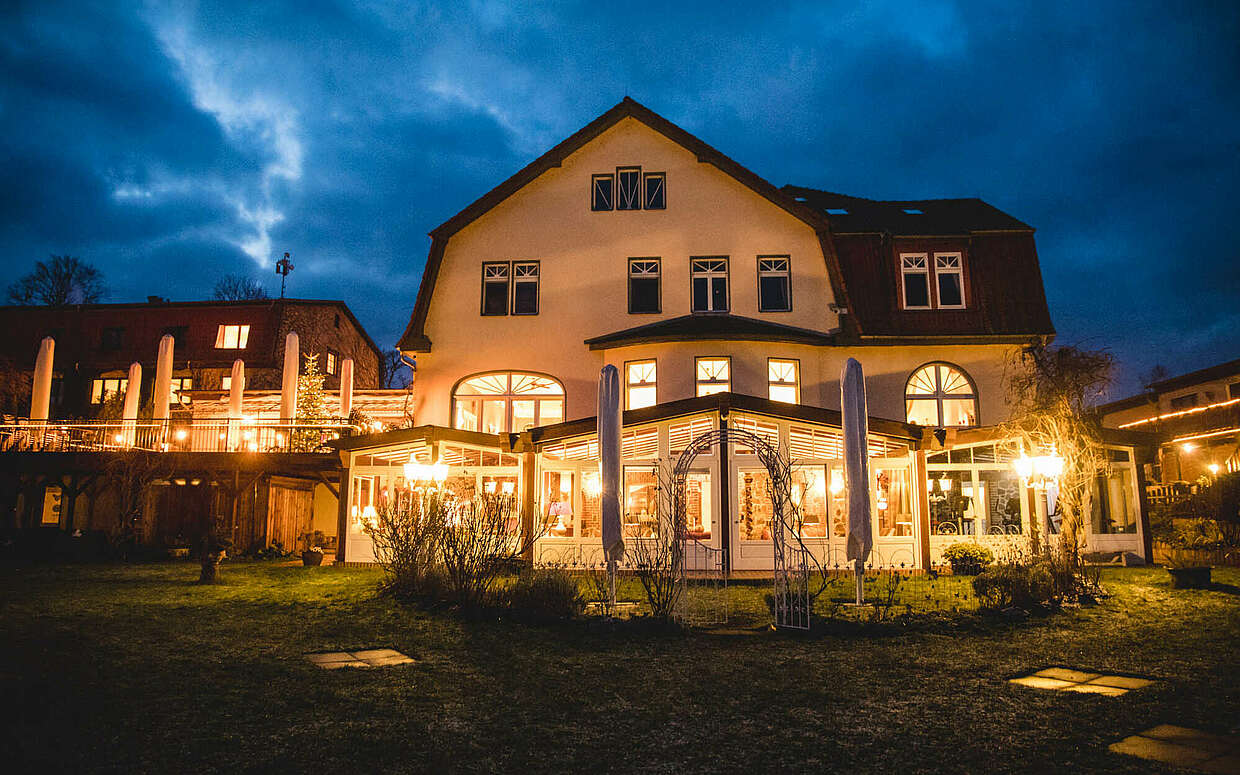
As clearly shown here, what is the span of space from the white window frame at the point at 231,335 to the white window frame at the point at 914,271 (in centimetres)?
2413

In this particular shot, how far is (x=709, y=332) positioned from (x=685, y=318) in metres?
1.64

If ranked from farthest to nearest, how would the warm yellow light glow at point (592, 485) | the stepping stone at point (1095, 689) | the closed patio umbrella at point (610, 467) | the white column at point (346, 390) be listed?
1. the white column at point (346, 390)
2. the warm yellow light glow at point (592, 485)
3. the closed patio umbrella at point (610, 467)
4. the stepping stone at point (1095, 689)

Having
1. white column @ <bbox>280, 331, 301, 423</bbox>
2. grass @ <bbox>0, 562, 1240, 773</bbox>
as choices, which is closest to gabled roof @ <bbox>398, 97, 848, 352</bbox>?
white column @ <bbox>280, 331, 301, 423</bbox>

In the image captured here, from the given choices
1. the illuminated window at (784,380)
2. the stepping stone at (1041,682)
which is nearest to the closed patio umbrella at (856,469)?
the stepping stone at (1041,682)

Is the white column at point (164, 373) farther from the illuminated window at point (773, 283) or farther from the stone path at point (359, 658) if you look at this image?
the stone path at point (359, 658)

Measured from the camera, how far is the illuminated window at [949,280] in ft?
64.3

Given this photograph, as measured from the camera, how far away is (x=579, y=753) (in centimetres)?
455

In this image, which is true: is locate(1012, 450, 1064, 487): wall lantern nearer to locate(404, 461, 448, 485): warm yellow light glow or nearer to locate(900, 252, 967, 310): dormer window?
locate(900, 252, 967, 310): dormer window

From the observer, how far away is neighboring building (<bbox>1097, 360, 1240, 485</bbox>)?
755 inches

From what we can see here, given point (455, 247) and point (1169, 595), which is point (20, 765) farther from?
point (455, 247)

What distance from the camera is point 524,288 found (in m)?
20.0

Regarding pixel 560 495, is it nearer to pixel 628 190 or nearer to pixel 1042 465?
pixel 628 190

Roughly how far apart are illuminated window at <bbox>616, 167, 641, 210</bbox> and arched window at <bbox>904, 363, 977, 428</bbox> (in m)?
7.89

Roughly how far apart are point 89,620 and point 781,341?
13.7 meters
